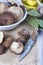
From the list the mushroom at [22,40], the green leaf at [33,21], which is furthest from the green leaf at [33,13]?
the mushroom at [22,40]

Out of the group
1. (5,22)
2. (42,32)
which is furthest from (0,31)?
(42,32)

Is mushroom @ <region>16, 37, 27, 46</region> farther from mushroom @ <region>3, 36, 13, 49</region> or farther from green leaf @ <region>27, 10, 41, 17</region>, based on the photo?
green leaf @ <region>27, 10, 41, 17</region>

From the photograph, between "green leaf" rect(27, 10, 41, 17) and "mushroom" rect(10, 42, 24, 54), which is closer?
"mushroom" rect(10, 42, 24, 54)

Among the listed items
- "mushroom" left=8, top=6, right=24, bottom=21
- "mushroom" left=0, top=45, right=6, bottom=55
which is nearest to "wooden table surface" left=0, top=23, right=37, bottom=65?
"mushroom" left=0, top=45, right=6, bottom=55

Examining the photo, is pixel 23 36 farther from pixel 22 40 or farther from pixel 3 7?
pixel 3 7

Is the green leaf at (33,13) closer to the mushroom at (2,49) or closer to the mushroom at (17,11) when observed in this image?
the mushroom at (17,11)

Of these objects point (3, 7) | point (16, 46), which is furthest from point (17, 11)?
point (16, 46)

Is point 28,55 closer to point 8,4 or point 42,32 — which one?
point 42,32
